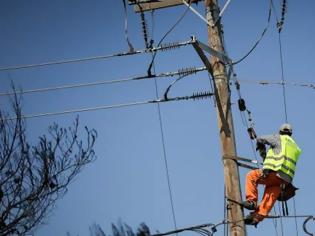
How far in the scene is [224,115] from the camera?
670cm

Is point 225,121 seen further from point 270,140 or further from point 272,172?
point 272,172

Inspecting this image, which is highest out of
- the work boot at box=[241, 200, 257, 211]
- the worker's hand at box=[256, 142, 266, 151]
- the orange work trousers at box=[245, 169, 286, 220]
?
the worker's hand at box=[256, 142, 266, 151]

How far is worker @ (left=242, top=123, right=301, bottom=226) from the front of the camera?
6555 millimetres

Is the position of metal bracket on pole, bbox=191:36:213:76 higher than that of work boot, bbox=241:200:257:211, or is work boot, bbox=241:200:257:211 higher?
metal bracket on pole, bbox=191:36:213:76

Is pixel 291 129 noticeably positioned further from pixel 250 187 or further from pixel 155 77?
pixel 155 77

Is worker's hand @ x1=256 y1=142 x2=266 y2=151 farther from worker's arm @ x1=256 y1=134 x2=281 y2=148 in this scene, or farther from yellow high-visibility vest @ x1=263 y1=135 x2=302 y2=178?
yellow high-visibility vest @ x1=263 y1=135 x2=302 y2=178

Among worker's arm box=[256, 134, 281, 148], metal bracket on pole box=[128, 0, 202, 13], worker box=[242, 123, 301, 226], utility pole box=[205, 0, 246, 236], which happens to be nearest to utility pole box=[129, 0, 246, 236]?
utility pole box=[205, 0, 246, 236]

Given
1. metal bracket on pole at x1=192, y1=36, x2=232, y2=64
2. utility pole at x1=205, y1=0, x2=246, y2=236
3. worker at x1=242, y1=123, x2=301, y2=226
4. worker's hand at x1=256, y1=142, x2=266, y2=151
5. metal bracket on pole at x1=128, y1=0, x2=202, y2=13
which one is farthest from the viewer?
metal bracket on pole at x1=128, y1=0, x2=202, y2=13

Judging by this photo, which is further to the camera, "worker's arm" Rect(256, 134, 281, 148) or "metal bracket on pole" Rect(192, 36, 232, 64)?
"worker's arm" Rect(256, 134, 281, 148)

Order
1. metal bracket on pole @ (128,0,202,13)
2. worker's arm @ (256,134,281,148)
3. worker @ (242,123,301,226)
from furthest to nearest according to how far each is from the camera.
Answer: metal bracket on pole @ (128,0,202,13) < worker's arm @ (256,134,281,148) < worker @ (242,123,301,226)

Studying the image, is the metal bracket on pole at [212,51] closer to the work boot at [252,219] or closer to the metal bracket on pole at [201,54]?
the metal bracket on pole at [201,54]

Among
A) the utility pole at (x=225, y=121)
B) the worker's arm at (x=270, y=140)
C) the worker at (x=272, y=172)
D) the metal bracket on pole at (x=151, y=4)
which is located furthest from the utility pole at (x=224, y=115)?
the metal bracket on pole at (x=151, y=4)

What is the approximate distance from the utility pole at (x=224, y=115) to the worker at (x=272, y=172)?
0.85ft

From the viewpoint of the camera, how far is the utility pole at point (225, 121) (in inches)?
249
